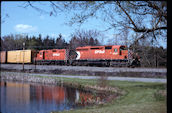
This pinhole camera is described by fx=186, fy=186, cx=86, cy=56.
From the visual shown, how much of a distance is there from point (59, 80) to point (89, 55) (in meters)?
6.10

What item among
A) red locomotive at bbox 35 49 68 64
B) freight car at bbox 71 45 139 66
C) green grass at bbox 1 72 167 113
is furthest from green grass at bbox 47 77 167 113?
freight car at bbox 71 45 139 66

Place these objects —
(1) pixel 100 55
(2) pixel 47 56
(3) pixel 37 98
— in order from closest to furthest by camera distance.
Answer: (3) pixel 37 98
(2) pixel 47 56
(1) pixel 100 55

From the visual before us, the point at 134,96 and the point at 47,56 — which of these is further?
the point at 47,56

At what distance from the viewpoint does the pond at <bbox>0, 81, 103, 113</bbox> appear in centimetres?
1242

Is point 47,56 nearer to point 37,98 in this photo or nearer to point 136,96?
point 37,98

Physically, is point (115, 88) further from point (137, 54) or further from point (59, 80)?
point (137, 54)

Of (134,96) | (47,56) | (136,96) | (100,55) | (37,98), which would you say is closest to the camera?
(136,96)

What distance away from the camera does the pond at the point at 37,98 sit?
40.8ft

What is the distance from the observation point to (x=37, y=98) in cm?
1527

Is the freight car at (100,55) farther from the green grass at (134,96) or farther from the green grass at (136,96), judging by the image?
the green grass at (136,96)

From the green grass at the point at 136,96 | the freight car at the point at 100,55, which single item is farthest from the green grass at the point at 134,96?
the freight car at the point at 100,55

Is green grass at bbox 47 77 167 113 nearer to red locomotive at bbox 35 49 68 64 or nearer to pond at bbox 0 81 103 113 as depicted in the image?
pond at bbox 0 81 103 113

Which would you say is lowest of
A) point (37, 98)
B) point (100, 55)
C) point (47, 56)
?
point (37, 98)

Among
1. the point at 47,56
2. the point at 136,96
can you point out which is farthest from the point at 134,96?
the point at 47,56
